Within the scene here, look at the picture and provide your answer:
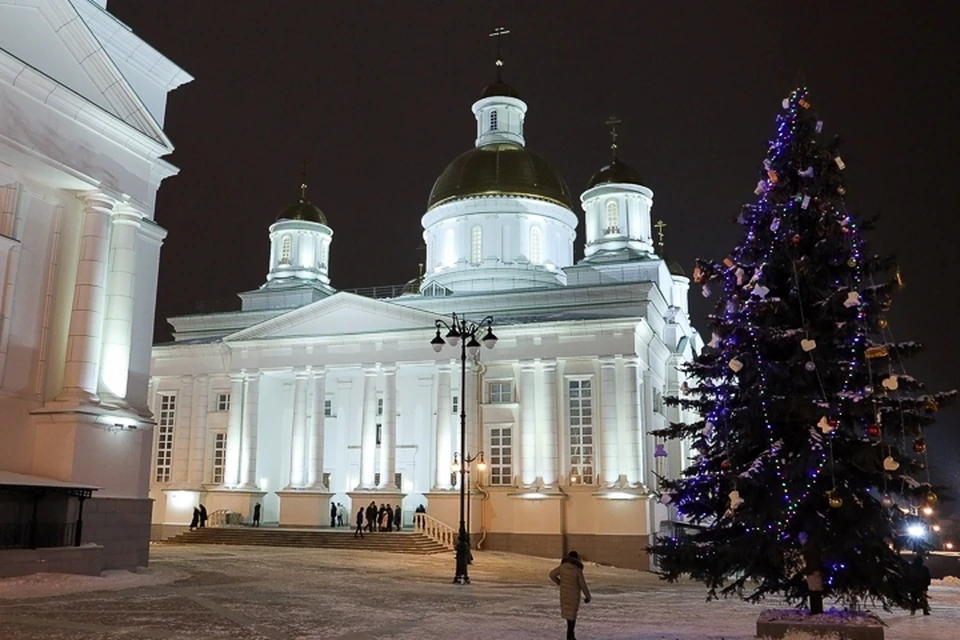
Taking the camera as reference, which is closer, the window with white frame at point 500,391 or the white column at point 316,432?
the window with white frame at point 500,391

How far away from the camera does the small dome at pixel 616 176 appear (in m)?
43.8

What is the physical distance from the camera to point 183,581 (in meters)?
17.8

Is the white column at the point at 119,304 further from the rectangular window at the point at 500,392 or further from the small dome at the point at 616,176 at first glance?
the small dome at the point at 616,176

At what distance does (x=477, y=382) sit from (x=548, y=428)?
3.83m

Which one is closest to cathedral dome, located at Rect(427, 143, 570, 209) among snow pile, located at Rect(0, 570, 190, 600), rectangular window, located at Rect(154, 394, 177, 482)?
rectangular window, located at Rect(154, 394, 177, 482)

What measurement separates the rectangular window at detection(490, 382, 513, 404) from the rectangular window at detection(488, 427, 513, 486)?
123cm

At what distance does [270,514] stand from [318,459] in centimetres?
427

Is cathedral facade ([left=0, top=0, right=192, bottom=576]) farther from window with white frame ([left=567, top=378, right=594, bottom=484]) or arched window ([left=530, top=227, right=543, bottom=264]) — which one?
arched window ([left=530, top=227, right=543, bottom=264])

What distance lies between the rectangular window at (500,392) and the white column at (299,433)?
867 cm

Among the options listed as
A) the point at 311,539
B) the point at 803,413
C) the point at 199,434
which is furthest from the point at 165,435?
the point at 803,413

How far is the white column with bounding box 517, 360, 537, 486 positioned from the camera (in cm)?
3588

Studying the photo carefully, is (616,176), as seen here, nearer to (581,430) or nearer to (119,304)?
(581,430)

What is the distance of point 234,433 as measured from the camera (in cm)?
3988

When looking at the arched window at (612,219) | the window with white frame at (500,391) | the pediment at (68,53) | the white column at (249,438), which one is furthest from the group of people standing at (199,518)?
the arched window at (612,219)
